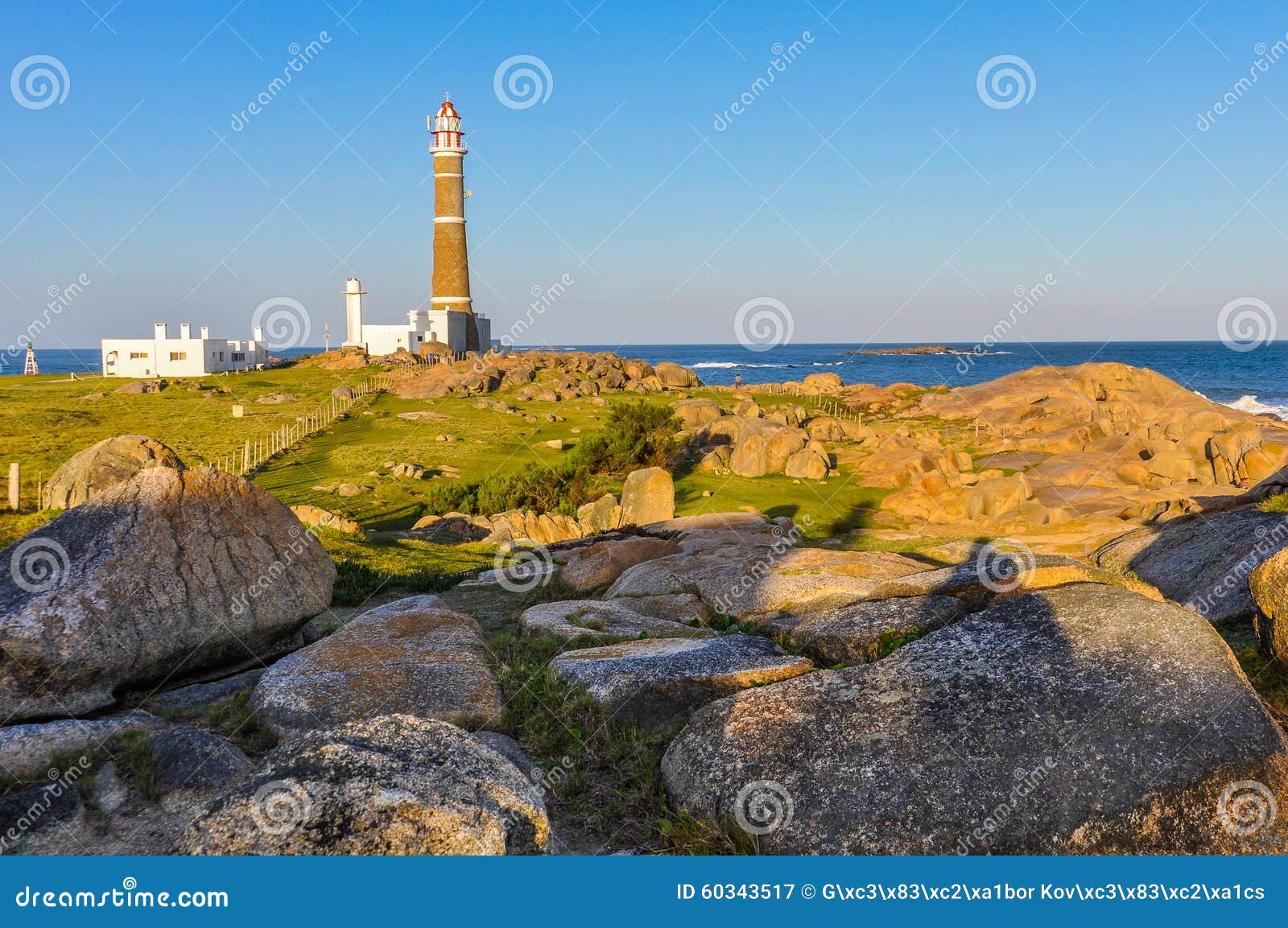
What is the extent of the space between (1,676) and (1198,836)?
1095cm

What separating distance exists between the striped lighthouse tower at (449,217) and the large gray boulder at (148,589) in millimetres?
78420

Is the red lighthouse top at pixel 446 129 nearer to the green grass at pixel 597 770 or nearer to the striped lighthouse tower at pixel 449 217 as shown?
the striped lighthouse tower at pixel 449 217

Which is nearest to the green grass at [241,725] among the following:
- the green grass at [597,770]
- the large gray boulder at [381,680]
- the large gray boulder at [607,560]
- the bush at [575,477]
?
the large gray boulder at [381,680]

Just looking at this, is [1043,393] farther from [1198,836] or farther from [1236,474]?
[1198,836]

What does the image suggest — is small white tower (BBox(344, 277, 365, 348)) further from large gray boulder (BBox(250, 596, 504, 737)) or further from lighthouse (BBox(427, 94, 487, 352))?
large gray boulder (BBox(250, 596, 504, 737))

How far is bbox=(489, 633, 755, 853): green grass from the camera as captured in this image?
7.08 m

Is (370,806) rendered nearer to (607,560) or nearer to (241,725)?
(241,725)

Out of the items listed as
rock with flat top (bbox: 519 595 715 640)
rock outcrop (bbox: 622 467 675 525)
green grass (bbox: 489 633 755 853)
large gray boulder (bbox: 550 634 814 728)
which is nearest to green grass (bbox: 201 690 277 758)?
green grass (bbox: 489 633 755 853)

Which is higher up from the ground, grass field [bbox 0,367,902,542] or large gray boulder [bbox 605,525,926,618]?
grass field [bbox 0,367,902,542]

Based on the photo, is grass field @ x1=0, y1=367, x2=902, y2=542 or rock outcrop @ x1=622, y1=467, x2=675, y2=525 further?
grass field @ x1=0, y1=367, x2=902, y2=542

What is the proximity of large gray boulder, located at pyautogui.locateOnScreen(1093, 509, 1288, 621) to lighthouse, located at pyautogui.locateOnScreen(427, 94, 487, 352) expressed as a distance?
80.2 metres

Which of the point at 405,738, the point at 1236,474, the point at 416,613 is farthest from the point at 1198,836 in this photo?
the point at 1236,474

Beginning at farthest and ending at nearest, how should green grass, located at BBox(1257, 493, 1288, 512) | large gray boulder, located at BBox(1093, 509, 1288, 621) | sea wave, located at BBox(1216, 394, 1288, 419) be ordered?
sea wave, located at BBox(1216, 394, 1288, 419) → green grass, located at BBox(1257, 493, 1288, 512) → large gray boulder, located at BBox(1093, 509, 1288, 621)

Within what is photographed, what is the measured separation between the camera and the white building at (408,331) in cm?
8956
